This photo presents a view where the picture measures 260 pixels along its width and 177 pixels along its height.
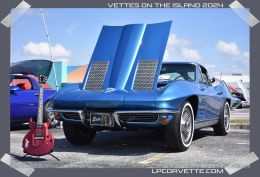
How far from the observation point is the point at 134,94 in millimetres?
6125

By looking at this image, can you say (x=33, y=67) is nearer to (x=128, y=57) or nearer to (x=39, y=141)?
(x=128, y=57)

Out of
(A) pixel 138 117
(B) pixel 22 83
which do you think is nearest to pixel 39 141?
(A) pixel 138 117

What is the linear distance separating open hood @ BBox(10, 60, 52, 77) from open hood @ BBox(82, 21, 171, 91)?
15.9ft

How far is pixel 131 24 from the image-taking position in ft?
23.1

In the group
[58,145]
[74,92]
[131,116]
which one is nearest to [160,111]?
[131,116]

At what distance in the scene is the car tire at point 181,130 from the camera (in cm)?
608

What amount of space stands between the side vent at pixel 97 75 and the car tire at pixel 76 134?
0.77 m

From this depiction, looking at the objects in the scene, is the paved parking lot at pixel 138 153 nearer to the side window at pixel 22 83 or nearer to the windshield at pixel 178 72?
the windshield at pixel 178 72

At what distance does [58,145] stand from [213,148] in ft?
8.95

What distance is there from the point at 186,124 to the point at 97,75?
1742 millimetres

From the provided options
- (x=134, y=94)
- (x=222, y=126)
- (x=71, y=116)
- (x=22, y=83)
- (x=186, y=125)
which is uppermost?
(x=22, y=83)

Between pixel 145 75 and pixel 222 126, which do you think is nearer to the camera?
pixel 145 75

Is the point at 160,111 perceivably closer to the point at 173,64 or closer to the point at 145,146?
the point at 145,146

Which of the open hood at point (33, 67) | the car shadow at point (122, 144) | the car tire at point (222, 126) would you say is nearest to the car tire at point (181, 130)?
the car shadow at point (122, 144)
